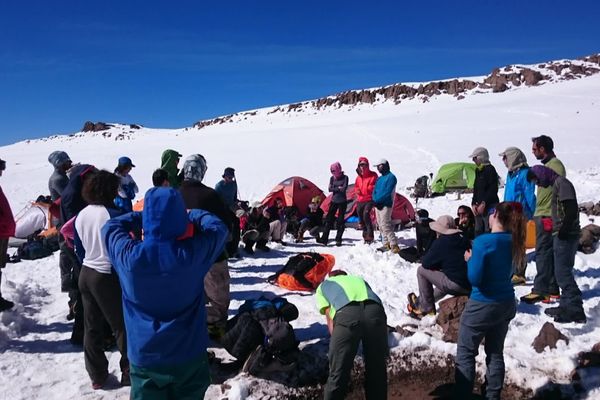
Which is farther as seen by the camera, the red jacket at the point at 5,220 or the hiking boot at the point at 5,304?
the hiking boot at the point at 5,304

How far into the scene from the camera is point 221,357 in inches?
186

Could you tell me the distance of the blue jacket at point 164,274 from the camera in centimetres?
250

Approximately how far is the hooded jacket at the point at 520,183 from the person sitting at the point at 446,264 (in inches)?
59.3

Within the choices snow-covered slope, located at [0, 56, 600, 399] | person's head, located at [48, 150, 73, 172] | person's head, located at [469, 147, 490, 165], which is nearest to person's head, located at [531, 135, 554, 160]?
person's head, located at [469, 147, 490, 165]

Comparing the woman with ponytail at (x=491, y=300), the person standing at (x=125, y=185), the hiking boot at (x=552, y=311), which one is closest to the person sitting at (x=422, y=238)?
the hiking boot at (x=552, y=311)

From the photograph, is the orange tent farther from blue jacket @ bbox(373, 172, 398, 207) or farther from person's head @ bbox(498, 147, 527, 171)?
person's head @ bbox(498, 147, 527, 171)

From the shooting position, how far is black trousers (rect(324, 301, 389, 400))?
3373 mm

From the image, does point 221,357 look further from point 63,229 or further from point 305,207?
point 305,207

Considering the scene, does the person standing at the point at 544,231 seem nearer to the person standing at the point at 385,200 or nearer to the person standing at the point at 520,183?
the person standing at the point at 520,183

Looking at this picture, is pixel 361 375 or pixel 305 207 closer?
pixel 361 375

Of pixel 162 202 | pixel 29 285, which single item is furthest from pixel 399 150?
pixel 162 202

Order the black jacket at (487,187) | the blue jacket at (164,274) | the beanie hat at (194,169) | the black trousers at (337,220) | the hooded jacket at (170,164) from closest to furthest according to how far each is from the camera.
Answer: the blue jacket at (164,274), the beanie hat at (194,169), the hooded jacket at (170,164), the black jacket at (487,187), the black trousers at (337,220)

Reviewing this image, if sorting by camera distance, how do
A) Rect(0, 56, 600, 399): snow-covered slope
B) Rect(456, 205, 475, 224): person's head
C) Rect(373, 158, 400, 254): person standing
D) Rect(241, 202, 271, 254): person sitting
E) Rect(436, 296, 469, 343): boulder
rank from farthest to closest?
Rect(241, 202, 271, 254): person sitting
Rect(373, 158, 400, 254): person standing
Rect(456, 205, 475, 224): person's head
Rect(436, 296, 469, 343): boulder
Rect(0, 56, 600, 399): snow-covered slope

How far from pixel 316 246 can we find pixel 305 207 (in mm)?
2608
